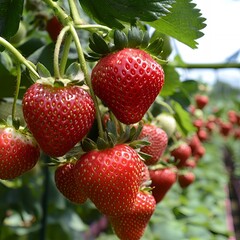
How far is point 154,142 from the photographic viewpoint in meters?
0.76

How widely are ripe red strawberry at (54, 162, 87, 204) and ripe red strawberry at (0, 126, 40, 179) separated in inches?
1.7

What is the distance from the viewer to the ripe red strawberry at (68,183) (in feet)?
2.16

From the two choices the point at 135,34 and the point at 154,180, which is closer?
the point at 135,34

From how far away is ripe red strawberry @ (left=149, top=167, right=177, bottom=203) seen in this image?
0.91 metres

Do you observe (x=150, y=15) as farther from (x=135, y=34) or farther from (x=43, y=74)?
(x=43, y=74)

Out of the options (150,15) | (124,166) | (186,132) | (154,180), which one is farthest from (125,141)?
(186,132)

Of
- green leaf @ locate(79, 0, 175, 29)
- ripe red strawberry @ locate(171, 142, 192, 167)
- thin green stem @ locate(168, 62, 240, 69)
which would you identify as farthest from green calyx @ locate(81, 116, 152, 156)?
thin green stem @ locate(168, 62, 240, 69)

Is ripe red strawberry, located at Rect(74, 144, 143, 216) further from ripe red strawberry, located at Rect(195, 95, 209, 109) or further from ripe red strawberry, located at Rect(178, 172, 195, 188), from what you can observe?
ripe red strawberry, located at Rect(195, 95, 209, 109)

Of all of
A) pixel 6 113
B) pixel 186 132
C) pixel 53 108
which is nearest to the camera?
pixel 53 108

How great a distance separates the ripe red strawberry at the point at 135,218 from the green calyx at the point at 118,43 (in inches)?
7.4

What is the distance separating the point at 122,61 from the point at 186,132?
677mm

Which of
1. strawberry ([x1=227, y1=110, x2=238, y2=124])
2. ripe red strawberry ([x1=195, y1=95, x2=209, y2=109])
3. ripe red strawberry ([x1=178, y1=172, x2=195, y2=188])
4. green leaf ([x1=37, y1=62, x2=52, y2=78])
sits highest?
green leaf ([x1=37, y1=62, x2=52, y2=78])

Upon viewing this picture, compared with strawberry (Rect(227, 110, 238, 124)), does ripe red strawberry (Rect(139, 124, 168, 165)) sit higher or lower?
higher

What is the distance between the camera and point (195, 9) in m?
0.75
